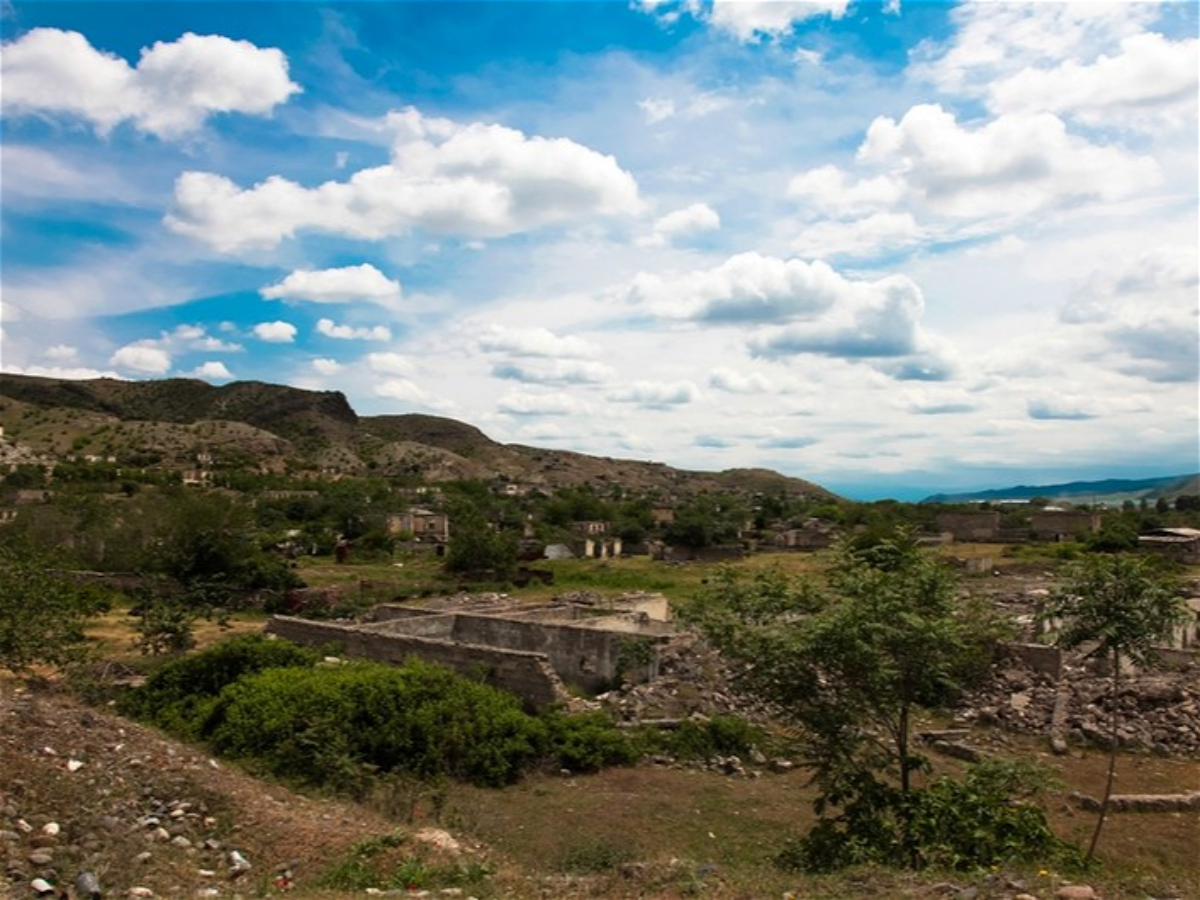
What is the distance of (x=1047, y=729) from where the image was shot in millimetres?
14836

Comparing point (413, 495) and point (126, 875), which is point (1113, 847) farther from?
point (413, 495)

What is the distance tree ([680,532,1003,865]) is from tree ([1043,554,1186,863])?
3.52ft

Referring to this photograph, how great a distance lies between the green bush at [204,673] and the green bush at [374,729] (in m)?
1.84

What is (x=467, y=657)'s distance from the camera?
15273mm

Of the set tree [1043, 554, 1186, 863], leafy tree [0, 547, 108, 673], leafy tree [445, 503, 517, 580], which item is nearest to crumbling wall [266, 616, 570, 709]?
leafy tree [0, 547, 108, 673]

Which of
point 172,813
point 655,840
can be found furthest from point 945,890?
point 172,813

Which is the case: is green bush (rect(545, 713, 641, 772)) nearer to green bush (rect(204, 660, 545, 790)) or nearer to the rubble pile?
green bush (rect(204, 660, 545, 790))

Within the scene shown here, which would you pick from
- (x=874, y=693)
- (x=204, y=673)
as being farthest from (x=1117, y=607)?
(x=204, y=673)

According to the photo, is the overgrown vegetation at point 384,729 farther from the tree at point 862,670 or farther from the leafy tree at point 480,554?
the leafy tree at point 480,554

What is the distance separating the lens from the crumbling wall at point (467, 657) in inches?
570

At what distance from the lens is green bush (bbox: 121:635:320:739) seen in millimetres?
14406

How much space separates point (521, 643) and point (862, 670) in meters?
10.4

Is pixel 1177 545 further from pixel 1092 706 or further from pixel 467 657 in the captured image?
pixel 467 657

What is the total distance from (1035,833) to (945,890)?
198 cm
